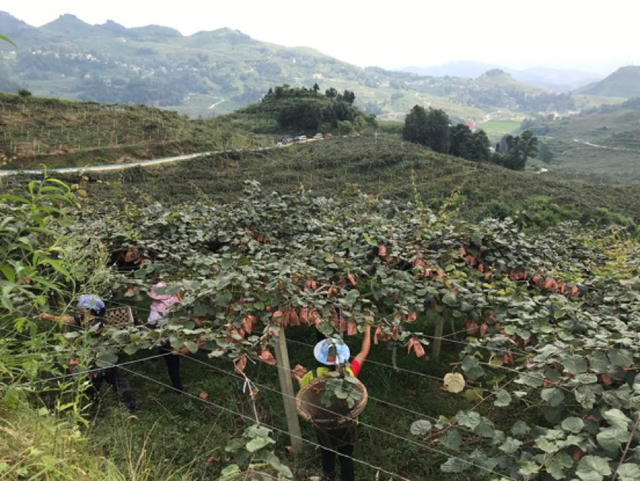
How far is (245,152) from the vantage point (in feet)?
138

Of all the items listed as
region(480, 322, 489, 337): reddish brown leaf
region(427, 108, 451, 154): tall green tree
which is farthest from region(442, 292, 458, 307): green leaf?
region(427, 108, 451, 154): tall green tree

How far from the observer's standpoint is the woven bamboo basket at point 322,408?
2719 mm

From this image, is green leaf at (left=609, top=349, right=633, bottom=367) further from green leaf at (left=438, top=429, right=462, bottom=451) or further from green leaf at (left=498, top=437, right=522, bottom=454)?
green leaf at (left=438, top=429, right=462, bottom=451)

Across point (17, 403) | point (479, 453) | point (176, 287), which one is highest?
point (176, 287)

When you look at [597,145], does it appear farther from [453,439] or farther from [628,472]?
[628,472]

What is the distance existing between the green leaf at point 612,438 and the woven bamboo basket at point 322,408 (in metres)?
1.31

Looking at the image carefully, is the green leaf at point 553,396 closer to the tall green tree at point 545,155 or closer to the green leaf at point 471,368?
the green leaf at point 471,368

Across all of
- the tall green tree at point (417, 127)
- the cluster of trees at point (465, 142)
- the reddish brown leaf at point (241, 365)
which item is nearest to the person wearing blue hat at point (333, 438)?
the reddish brown leaf at point (241, 365)

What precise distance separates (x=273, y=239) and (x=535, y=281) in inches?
120

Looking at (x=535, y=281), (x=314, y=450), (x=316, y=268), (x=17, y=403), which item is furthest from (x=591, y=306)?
(x=17, y=403)

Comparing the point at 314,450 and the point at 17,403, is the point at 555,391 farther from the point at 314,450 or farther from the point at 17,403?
the point at 17,403

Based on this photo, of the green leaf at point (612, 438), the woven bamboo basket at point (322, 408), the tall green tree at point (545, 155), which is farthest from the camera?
the tall green tree at point (545, 155)

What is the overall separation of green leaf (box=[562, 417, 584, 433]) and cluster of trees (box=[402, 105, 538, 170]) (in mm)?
57941

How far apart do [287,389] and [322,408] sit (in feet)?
1.63
